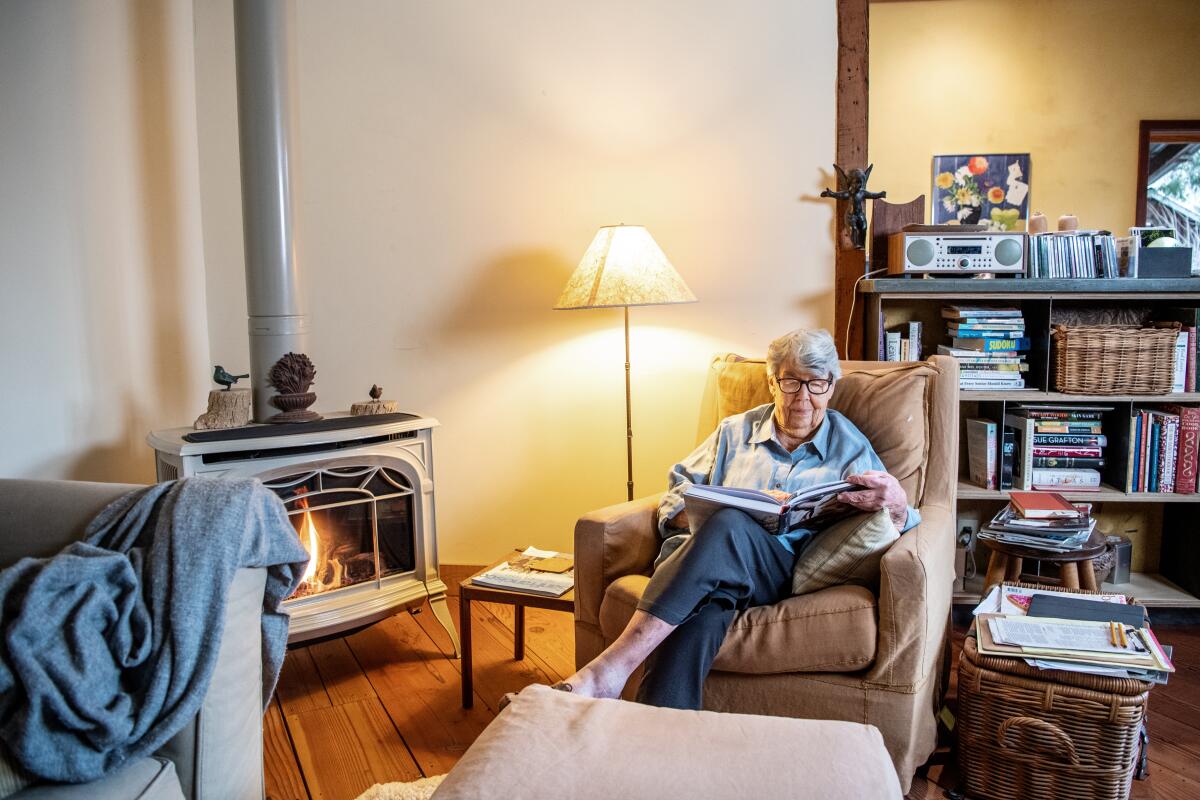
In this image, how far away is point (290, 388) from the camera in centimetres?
262

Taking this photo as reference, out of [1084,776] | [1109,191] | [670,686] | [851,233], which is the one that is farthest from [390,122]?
[1109,191]

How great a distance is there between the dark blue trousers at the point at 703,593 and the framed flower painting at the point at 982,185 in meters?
3.40

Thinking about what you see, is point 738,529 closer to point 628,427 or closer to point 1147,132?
point 628,427

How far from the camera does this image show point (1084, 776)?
1889 millimetres

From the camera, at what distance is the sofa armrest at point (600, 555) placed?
2.23 metres

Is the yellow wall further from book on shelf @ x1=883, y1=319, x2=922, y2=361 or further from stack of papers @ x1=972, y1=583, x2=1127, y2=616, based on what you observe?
stack of papers @ x1=972, y1=583, x2=1127, y2=616

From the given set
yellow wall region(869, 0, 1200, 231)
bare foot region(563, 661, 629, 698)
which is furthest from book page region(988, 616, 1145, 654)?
yellow wall region(869, 0, 1200, 231)

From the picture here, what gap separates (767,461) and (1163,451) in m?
1.40

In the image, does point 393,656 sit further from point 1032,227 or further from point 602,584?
point 1032,227

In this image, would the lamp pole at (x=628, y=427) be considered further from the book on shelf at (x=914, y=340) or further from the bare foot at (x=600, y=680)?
the bare foot at (x=600, y=680)

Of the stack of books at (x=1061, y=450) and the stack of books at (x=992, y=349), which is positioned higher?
the stack of books at (x=992, y=349)

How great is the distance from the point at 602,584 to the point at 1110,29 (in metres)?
4.32

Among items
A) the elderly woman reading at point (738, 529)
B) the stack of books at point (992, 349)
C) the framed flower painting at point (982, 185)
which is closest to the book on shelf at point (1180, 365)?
the stack of books at point (992, 349)

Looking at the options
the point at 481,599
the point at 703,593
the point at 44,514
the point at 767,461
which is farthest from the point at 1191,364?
the point at 44,514
